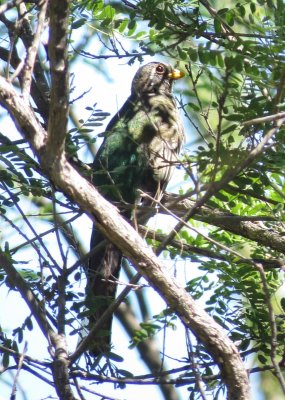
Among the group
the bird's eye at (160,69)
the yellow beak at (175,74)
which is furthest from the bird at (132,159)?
the bird's eye at (160,69)

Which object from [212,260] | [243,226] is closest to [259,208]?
[243,226]

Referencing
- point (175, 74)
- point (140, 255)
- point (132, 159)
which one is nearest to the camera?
point (140, 255)

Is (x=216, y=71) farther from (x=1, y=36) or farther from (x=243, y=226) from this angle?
(x=1, y=36)

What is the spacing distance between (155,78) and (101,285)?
2913mm

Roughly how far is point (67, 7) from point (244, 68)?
3.60 feet

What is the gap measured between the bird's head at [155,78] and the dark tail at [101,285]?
6.21ft

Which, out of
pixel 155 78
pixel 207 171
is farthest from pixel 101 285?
pixel 155 78

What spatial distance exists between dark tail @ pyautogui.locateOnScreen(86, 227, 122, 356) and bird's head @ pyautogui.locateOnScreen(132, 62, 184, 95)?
74.5 inches

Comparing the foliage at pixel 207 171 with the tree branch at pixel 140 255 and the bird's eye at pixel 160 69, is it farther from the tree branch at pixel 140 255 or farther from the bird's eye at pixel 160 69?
the bird's eye at pixel 160 69

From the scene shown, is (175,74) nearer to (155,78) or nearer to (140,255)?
(155,78)

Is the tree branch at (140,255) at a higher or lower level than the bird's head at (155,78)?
lower

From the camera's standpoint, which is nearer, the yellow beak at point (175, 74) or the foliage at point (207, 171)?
the foliage at point (207, 171)

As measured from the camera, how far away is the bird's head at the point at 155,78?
7273mm

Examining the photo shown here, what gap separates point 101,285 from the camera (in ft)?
16.3
